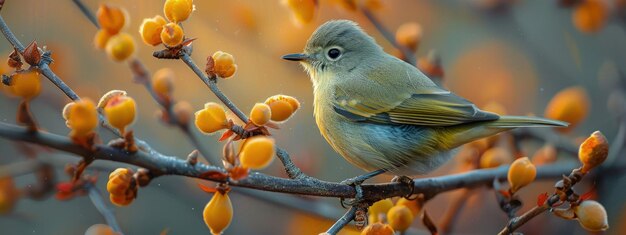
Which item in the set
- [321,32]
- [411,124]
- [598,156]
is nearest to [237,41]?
[321,32]

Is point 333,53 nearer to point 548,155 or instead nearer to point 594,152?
point 548,155

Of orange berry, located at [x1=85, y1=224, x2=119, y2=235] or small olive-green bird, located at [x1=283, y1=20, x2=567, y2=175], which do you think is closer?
orange berry, located at [x1=85, y1=224, x2=119, y2=235]

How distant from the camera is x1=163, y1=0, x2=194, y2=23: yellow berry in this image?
1636 millimetres

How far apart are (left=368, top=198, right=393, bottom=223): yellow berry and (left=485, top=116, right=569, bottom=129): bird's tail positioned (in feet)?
1.59

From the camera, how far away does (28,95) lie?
4.79 ft

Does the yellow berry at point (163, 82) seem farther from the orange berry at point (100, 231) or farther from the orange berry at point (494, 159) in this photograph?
the orange berry at point (494, 159)

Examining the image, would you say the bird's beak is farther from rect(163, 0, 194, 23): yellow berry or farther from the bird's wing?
rect(163, 0, 194, 23): yellow berry

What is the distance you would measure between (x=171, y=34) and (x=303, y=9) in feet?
2.45

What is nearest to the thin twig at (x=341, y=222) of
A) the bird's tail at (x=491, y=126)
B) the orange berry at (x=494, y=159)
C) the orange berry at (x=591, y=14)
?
the bird's tail at (x=491, y=126)

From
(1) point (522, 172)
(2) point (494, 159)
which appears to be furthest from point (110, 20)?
(2) point (494, 159)

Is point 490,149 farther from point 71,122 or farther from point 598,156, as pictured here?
point 71,122

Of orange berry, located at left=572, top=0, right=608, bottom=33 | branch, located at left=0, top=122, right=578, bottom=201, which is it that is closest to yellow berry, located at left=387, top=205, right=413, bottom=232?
branch, located at left=0, top=122, right=578, bottom=201

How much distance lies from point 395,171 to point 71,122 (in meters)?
1.43

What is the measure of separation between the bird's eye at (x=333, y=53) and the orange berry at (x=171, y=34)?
1.28 metres
